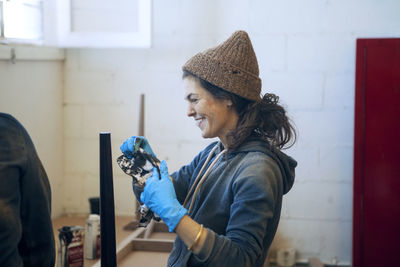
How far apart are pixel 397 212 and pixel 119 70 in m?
1.83

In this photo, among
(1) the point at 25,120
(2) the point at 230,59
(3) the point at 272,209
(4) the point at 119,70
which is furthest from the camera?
(4) the point at 119,70

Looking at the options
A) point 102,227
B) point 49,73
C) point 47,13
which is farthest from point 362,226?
point 47,13

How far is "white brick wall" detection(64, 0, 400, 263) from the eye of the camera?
275cm

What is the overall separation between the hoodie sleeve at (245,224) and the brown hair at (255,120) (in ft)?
0.55

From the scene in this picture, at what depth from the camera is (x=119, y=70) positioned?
2.94m

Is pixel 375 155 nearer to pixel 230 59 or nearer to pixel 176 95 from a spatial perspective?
pixel 176 95

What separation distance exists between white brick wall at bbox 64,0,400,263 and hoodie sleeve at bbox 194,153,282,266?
151 cm

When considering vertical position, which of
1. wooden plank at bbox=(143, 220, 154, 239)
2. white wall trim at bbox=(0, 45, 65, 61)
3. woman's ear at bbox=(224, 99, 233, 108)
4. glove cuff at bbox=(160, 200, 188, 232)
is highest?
white wall trim at bbox=(0, 45, 65, 61)

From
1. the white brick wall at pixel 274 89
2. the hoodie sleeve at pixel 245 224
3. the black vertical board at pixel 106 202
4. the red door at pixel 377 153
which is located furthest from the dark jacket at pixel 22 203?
the red door at pixel 377 153

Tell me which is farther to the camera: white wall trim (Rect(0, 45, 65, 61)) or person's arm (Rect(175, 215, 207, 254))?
white wall trim (Rect(0, 45, 65, 61))

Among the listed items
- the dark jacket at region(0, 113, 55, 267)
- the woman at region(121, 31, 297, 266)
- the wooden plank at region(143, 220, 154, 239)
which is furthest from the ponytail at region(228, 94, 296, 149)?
the wooden plank at region(143, 220, 154, 239)

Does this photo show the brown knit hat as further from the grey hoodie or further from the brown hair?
the grey hoodie

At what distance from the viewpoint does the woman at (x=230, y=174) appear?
4.19 feet

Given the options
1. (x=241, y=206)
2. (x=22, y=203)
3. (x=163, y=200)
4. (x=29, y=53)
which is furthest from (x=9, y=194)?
(x=29, y=53)
